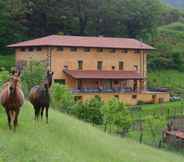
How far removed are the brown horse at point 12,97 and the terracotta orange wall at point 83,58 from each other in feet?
154

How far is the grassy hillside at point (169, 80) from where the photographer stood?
238ft

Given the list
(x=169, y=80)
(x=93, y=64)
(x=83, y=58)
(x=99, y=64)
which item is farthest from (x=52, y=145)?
(x=169, y=80)

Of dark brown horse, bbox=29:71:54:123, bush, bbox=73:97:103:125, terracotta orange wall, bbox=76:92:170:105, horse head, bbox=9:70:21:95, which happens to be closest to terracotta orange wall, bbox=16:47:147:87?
terracotta orange wall, bbox=76:92:170:105

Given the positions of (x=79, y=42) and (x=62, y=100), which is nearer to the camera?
(x=62, y=100)

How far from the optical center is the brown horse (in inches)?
611

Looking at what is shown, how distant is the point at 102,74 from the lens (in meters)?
65.5

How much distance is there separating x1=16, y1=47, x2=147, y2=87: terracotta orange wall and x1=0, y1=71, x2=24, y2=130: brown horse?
46.8 metres

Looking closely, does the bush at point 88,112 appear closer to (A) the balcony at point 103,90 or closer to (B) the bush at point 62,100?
(B) the bush at point 62,100

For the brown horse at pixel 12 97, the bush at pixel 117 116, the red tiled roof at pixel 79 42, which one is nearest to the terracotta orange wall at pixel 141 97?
the red tiled roof at pixel 79 42

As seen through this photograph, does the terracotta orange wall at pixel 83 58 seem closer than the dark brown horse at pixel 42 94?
No

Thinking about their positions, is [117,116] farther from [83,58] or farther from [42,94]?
[83,58]

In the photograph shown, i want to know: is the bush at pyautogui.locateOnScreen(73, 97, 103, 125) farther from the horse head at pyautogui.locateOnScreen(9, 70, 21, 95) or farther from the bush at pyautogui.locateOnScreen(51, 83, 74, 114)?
the horse head at pyautogui.locateOnScreen(9, 70, 21, 95)

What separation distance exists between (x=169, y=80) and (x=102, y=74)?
14.2m

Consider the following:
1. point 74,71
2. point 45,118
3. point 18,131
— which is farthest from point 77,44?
point 18,131
